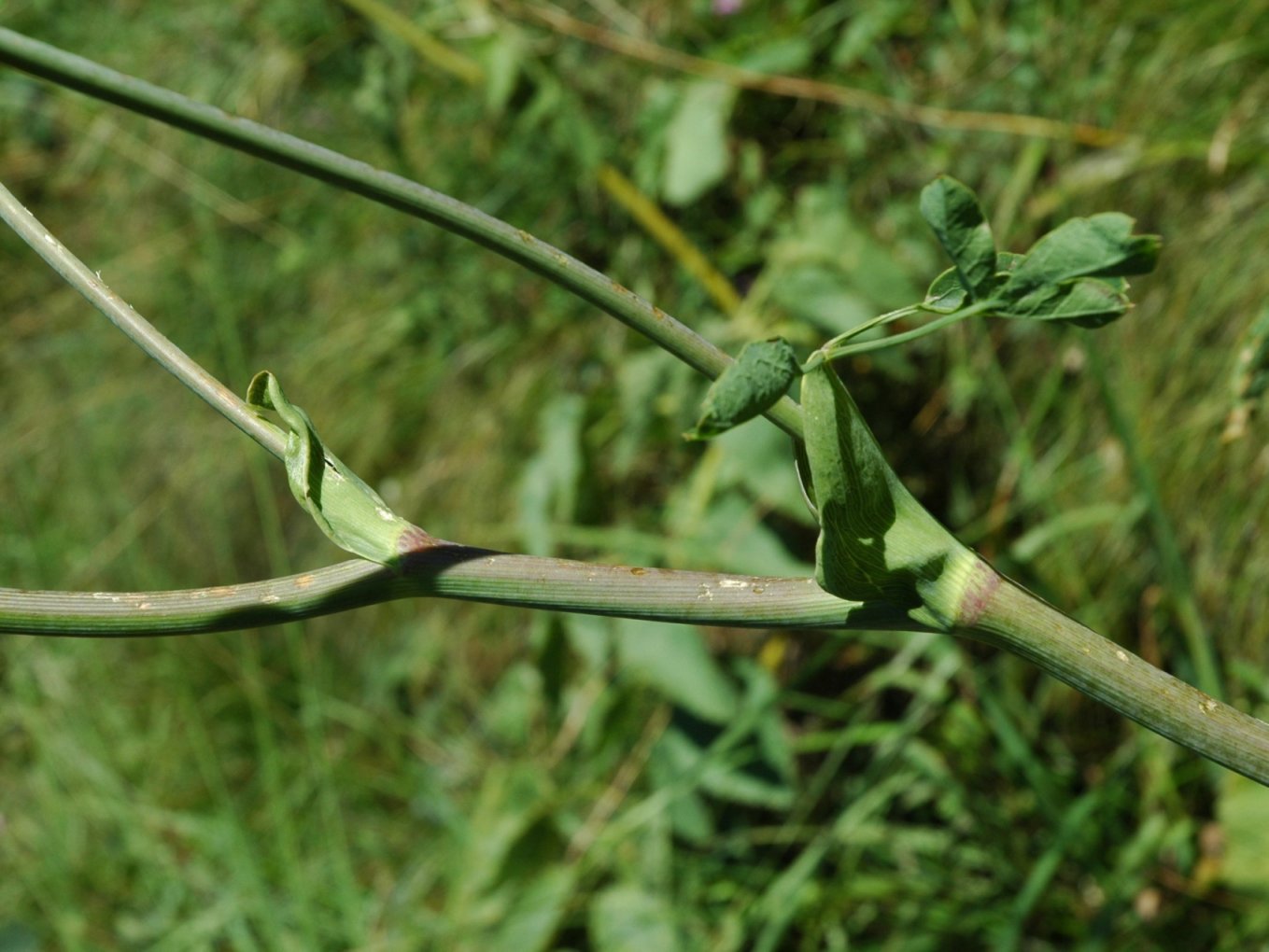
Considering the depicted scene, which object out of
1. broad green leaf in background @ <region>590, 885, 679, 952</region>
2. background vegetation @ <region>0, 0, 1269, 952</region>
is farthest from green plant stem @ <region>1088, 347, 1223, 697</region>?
broad green leaf in background @ <region>590, 885, 679, 952</region>

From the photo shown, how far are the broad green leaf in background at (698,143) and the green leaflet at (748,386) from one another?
1015 mm

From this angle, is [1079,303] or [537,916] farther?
[537,916]

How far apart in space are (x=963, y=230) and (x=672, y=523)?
953mm

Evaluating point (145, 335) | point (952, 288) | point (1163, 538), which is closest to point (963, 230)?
point (952, 288)

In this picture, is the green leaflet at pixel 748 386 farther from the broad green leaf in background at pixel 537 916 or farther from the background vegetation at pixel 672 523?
the broad green leaf in background at pixel 537 916

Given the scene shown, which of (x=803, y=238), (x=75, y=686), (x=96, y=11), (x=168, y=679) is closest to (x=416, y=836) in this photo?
(x=168, y=679)

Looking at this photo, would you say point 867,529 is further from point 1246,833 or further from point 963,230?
point 1246,833

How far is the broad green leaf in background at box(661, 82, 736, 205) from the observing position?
1.30m

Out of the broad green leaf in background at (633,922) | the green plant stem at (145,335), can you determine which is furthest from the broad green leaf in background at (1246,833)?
the green plant stem at (145,335)

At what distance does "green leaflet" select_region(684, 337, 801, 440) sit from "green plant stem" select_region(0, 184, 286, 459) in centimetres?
15

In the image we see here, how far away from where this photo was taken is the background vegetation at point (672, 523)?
3.49 feet

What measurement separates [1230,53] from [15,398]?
6.64ft

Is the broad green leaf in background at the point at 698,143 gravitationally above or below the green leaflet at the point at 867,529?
above

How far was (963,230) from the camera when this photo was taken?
33cm
